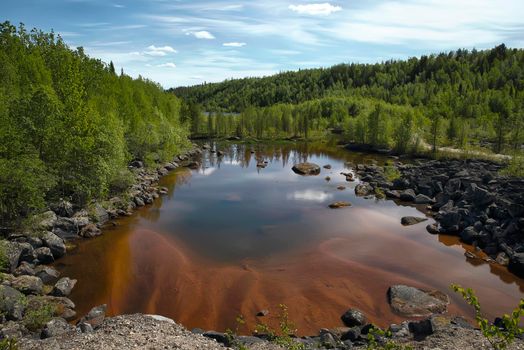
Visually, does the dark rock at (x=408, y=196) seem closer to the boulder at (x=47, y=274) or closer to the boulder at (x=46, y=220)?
the boulder at (x=46, y=220)

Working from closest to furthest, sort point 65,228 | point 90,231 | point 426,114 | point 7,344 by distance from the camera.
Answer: point 7,344 < point 65,228 < point 90,231 < point 426,114

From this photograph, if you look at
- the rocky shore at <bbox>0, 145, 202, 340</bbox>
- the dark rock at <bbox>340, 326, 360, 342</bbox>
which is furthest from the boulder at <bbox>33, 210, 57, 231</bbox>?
the dark rock at <bbox>340, 326, 360, 342</bbox>

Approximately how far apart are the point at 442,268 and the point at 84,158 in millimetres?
35758

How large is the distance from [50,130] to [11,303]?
18.2m

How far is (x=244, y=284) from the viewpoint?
93.7 feet

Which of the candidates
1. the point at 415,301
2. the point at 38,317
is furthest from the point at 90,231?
the point at 415,301

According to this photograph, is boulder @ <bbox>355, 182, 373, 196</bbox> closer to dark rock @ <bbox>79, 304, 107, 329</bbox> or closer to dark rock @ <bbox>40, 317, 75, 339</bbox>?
dark rock @ <bbox>79, 304, 107, 329</bbox>

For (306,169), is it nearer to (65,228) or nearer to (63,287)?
(65,228)

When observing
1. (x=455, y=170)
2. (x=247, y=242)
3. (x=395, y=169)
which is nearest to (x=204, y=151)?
(x=395, y=169)

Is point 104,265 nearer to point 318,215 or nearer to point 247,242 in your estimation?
point 247,242

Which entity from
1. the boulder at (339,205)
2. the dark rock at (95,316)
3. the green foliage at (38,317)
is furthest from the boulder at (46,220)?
the boulder at (339,205)

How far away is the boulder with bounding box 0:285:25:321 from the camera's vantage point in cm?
2169

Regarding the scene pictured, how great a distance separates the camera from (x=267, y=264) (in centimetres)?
3192

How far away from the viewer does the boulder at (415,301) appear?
83.3 feet
